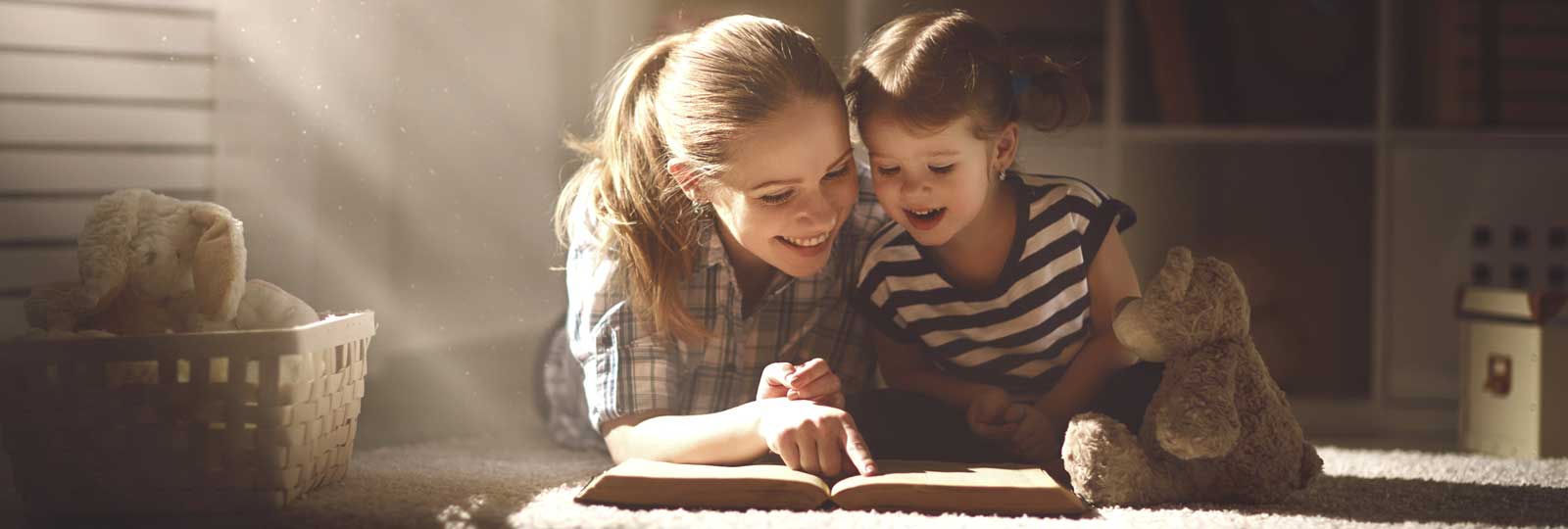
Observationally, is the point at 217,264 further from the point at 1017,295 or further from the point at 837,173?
the point at 1017,295

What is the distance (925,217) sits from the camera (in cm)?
105

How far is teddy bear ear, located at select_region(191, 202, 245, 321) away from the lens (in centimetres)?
87

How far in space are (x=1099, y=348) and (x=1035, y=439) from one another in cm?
10

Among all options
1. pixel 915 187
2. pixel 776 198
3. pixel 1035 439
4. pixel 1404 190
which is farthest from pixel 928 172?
pixel 1404 190

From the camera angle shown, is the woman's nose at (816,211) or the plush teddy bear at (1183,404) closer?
the plush teddy bear at (1183,404)

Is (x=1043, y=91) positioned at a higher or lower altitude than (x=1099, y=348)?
higher

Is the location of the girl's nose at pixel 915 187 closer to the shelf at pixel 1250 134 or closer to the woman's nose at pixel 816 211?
the woman's nose at pixel 816 211

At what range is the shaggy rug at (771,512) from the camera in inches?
32.4

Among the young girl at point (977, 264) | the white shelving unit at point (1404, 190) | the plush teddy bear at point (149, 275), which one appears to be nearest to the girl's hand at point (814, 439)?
the young girl at point (977, 264)

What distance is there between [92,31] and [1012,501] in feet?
2.89

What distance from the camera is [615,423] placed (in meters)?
1.05

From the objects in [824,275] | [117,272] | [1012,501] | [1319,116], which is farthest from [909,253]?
[1319,116]

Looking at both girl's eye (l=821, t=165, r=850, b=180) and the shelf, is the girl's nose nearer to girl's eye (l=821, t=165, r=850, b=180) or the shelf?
girl's eye (l=821, t=165, r=850, b=180)

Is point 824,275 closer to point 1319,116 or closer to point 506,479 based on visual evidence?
point 506,479
